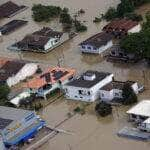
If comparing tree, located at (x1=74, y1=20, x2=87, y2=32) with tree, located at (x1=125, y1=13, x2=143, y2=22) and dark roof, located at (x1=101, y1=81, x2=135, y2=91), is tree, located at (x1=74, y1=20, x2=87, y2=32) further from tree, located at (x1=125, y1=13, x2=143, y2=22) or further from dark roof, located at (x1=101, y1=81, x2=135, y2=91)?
dark roof, located at (x1=101, y1=81, x2=135, y2=91)

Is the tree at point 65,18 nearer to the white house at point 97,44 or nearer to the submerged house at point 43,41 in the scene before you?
the submerged house at point 43,41

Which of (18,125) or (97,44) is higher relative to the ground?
(97,44)

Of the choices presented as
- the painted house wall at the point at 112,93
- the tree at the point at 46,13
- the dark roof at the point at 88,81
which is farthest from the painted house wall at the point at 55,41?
the painted house wall at the point at 112,93

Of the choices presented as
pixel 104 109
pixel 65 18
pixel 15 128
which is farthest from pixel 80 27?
pixel 15 128

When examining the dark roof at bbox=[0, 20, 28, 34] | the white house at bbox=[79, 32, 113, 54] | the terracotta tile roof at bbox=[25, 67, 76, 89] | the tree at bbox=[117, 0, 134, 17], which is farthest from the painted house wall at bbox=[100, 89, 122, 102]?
the dark roof at bbox=[0, 20, 28, 34]

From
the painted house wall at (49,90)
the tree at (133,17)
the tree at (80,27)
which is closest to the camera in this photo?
the painted house wall at (49,90)

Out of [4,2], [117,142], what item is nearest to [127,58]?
[117,142]

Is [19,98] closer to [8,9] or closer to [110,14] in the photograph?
[110,14]
